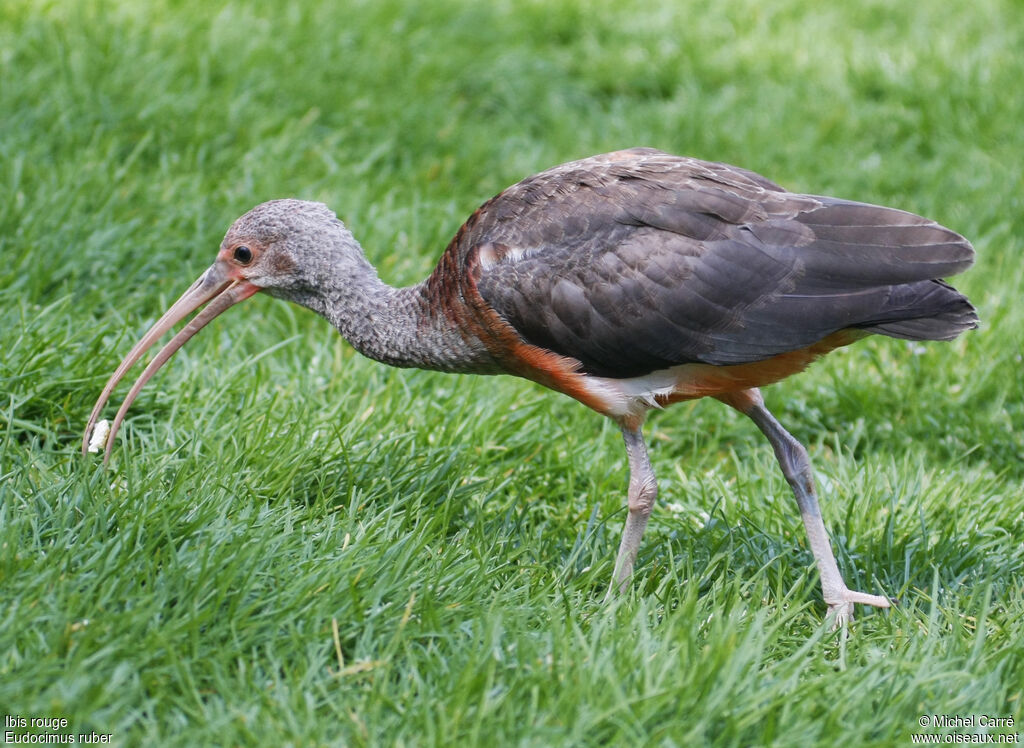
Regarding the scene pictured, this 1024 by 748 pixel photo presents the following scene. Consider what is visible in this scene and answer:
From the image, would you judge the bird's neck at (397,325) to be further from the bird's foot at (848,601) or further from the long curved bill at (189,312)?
the bird's foot at (848,601)

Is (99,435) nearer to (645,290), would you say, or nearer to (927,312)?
(645,290)

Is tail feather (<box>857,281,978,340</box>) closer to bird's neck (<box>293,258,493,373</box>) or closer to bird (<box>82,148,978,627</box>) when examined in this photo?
bird (<box>82,148,978,627</box>)

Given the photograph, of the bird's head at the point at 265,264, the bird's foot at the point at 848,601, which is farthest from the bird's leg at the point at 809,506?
the bird's head at the point at 265,264

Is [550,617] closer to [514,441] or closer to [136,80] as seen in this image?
[514,441]

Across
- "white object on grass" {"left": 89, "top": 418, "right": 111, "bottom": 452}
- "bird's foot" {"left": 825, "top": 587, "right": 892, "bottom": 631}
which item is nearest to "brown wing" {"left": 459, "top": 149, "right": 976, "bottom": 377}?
"bird's foot" {"left": 825, "top": 587, "right": 892, "bottom": 631}

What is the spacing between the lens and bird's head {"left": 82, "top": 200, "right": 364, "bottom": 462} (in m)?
5.04

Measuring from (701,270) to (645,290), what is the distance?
23 cm

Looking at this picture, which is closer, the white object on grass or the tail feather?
the tail feather

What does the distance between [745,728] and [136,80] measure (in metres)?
5.71

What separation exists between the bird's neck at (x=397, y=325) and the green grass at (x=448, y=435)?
42 centimetres

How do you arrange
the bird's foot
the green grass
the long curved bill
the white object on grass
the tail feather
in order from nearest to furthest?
1. the green grass
2. the tail feather
3. the bird's foot
4. the white object on grass
5. the long curved bill

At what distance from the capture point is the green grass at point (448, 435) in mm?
3621

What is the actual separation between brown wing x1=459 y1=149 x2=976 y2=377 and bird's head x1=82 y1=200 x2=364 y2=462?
67 centimetres

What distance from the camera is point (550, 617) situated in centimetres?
408
